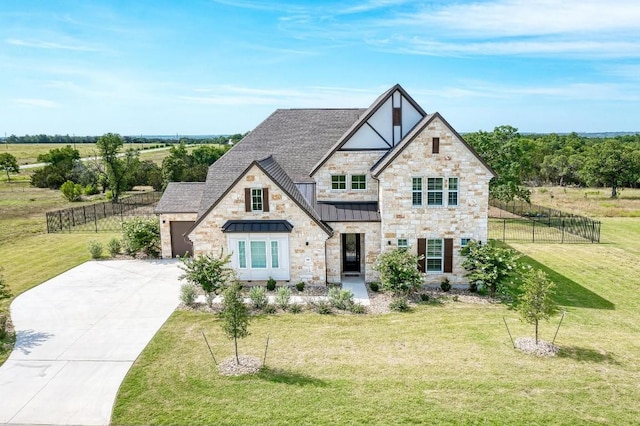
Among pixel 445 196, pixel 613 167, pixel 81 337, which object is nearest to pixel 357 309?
pixel 445 196

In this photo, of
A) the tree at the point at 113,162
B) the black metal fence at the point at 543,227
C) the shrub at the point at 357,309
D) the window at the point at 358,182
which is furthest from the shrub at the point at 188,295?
the tree at the point at 113,162

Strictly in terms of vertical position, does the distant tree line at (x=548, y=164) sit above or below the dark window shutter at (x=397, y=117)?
below

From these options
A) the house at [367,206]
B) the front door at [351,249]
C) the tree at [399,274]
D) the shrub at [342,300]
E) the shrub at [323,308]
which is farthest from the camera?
the front door at [351,249]

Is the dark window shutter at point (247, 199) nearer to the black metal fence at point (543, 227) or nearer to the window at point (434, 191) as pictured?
the window at point (434, 191)

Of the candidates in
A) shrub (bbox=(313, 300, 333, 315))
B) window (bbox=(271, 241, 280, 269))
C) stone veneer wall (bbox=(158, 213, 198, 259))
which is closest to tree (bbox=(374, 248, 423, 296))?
shrub (bbox=(313, 300, 333, 315))

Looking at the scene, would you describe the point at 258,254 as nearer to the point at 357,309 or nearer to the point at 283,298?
the point at 283,298

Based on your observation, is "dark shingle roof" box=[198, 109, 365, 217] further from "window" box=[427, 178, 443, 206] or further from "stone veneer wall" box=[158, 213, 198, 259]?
"window" box=[427, 178, 443, 206]
